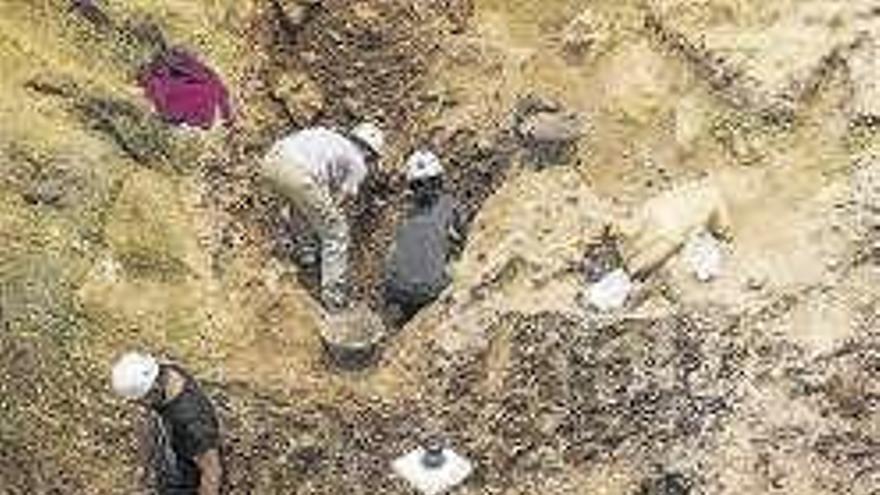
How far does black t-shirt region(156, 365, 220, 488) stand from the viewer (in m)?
9.57

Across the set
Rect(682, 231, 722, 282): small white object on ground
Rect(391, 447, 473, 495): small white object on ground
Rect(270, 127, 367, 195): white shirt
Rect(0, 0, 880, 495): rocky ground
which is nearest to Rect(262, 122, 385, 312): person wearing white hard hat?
Rect(270, 127, 367, 195): white shirt

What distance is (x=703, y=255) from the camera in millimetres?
11094

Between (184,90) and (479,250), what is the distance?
2.05m

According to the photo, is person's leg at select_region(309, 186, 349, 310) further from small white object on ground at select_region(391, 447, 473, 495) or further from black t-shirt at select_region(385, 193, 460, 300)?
small white object on ground at select_region(391, 447, 473, 495)

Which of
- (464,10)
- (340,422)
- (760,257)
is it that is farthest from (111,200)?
(760,257)

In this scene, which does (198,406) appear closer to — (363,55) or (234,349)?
(234,349)

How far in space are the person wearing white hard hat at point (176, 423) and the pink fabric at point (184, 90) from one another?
202 cm

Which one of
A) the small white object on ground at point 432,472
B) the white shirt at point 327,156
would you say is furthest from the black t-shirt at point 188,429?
the white shirt at point 327,156

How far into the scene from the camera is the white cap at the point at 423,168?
10789mm

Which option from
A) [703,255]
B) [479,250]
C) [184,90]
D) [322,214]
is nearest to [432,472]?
[479,250]

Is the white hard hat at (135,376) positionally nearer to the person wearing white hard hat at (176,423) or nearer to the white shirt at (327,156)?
the person wearing white hard hat at (176,423)

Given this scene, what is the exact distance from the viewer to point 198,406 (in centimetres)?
959

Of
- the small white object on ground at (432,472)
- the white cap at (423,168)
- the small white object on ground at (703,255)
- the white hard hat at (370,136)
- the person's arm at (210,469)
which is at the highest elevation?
the white cap at (423,168)

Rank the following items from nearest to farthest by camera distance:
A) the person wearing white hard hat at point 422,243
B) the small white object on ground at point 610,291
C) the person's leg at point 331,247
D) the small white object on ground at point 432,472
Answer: the small white object on ground at point 432,472 < the person's leg at point 331,247 < the person wearing white hard hat at point 422,243 < the small white object on ground at point 610,291
